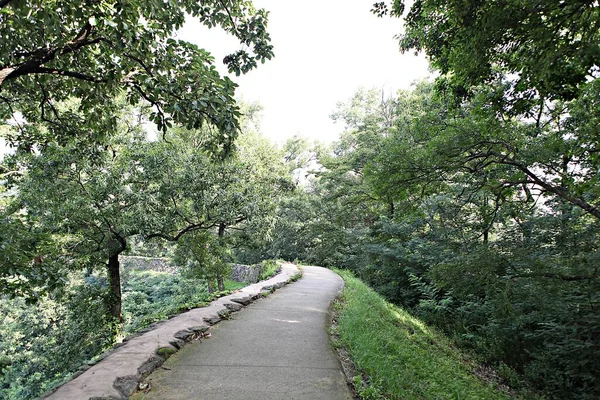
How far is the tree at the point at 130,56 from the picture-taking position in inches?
121

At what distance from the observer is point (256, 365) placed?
12.9 ft

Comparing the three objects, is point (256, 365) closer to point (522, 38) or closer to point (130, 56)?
point (130, 56)

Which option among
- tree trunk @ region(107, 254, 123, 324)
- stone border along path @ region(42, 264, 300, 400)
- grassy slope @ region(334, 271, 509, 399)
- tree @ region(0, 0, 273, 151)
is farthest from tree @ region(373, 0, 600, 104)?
tree trunk @ region(107, 254, 123, 324)

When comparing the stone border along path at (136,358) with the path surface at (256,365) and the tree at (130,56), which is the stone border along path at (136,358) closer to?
the path surface at (256,365)

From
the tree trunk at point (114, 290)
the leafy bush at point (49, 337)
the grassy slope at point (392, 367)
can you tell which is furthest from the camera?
the tree trunk at point (114, 290)

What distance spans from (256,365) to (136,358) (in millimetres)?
1397

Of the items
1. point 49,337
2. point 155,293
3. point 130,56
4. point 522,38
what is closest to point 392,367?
point 522,38

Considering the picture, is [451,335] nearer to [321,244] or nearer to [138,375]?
[138,375]

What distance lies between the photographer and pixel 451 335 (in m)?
9.68

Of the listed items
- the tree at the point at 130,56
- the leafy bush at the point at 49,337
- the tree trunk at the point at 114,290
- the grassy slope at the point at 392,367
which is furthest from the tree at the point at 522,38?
the leafy bush at the point at 49,337

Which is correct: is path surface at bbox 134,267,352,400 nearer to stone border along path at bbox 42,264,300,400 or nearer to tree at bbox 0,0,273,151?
stone border along path at bbox 42,264,300,400

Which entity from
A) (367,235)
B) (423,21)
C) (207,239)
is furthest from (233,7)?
(367,235)

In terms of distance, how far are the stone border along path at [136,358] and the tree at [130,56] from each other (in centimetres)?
265

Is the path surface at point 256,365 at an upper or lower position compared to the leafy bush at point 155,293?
upper
